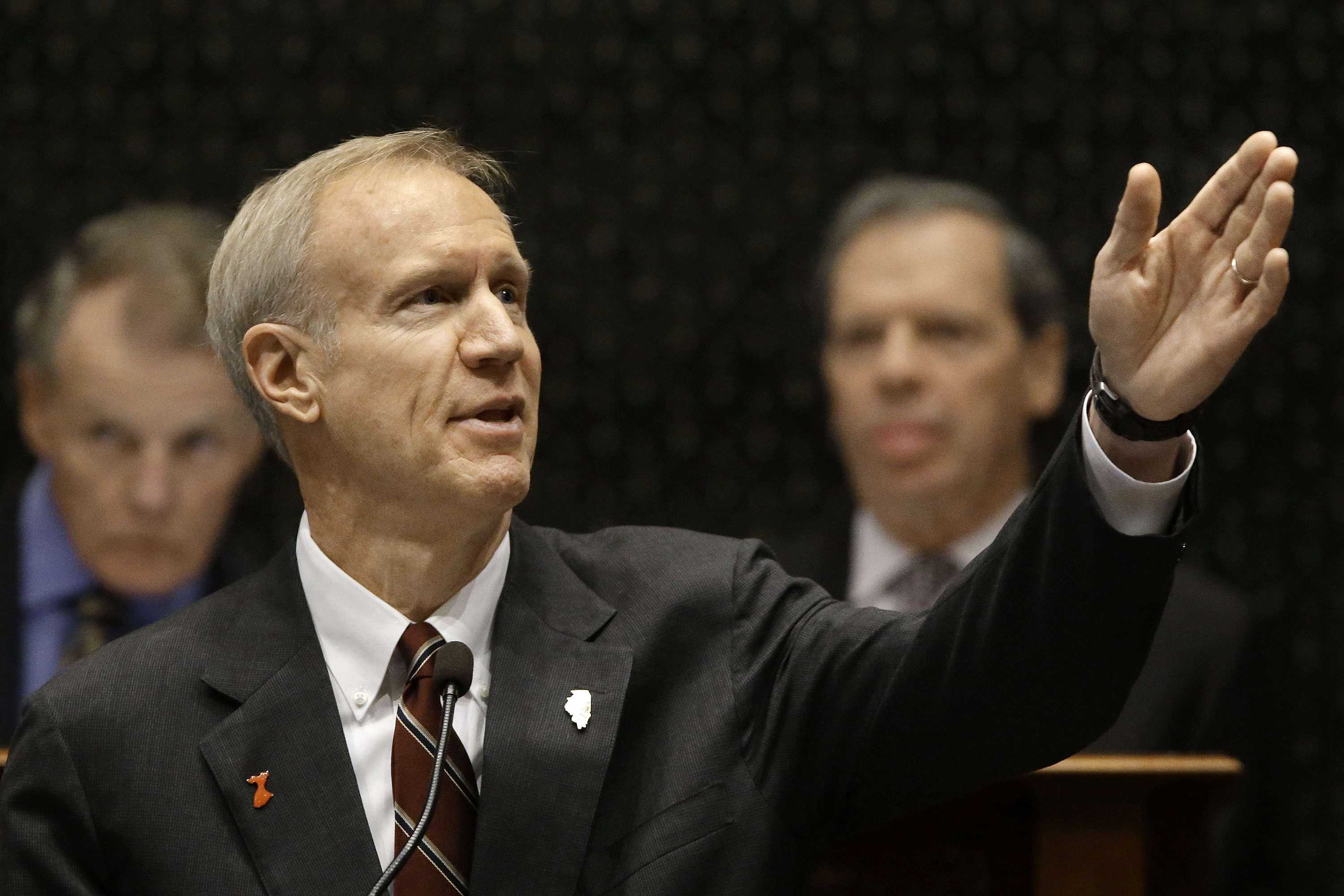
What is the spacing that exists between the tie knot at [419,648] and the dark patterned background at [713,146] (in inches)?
68.8

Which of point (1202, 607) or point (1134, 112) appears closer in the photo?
point (1202, 607)

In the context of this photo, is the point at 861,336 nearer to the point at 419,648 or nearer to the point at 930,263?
the point at 930,263

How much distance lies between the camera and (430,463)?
1681 millimetres

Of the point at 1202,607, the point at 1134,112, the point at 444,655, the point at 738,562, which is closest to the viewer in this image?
the point at 444,655

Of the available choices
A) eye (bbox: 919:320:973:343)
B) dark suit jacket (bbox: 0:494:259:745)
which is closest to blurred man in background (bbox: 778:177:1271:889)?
eye (bbox: 919:320:973:343)

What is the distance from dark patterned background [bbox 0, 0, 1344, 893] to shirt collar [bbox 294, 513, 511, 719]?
1.71 meters

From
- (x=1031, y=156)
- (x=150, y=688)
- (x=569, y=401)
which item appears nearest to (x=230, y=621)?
(x=150, y=688)

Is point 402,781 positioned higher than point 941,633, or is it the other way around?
point 941,633

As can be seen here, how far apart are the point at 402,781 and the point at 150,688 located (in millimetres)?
299

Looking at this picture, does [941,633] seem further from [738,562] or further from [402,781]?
[402,781]

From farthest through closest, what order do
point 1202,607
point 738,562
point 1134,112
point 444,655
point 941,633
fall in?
point 1134,112
point 1202,607
point 738,562
point 444,655
point 941,633

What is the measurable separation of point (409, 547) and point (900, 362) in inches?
71.7

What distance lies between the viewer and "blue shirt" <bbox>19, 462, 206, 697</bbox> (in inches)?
128

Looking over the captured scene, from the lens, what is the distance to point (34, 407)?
134 inches
